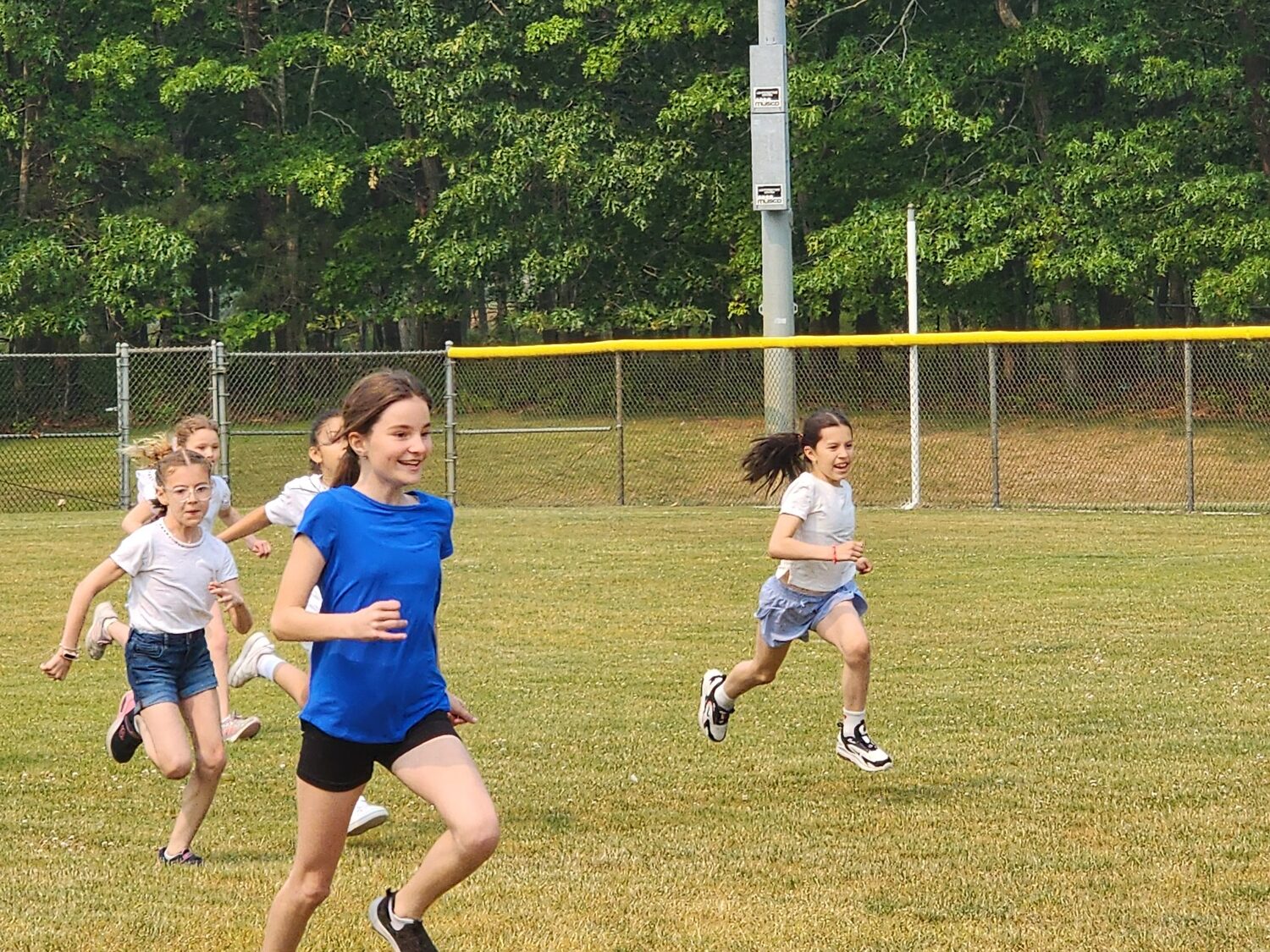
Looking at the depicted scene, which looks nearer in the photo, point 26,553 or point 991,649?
point 991,649

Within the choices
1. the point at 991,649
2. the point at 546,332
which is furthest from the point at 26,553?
the point at 546,332

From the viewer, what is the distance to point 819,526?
7.88 m

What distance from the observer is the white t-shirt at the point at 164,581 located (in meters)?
6.60

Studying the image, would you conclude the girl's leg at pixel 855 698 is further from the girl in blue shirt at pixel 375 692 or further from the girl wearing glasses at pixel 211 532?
the girl in blue shirt at pixel 375 692

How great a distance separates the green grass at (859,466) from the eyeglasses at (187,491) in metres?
16.6

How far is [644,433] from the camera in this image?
27.6 meters

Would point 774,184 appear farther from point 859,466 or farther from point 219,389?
point 219,389

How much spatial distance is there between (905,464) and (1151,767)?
1781 cm

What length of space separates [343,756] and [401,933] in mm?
466

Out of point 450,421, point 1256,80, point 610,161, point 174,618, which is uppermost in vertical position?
point 1256,80

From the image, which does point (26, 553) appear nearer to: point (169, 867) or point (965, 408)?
point (169, 867)

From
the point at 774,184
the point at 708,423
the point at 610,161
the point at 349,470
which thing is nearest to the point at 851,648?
the point at 349,470

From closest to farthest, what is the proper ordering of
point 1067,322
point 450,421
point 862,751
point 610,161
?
1. point 862,751
2. point 450,421
3. point 610,161
4. point 1067,322

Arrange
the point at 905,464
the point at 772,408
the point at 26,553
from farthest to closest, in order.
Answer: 1. the point at 905,464
2. the point at 772,408
3. the point at 26,553
